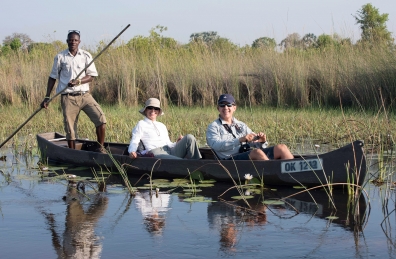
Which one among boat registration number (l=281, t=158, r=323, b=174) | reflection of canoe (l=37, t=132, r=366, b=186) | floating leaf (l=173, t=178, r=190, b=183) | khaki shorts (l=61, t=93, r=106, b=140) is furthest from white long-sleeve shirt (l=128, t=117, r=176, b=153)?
boat registration number (l=281, t=158, r=323, b=174)

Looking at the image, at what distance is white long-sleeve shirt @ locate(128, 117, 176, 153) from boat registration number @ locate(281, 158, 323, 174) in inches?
72.8

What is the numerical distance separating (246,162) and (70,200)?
1.85 metres

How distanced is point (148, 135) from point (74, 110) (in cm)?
188

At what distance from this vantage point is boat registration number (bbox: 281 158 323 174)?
7023mm

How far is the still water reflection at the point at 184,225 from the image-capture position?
500cm

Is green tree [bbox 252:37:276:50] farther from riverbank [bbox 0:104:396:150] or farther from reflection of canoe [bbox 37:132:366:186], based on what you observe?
reflection of canoe [bbox 37:132:366:186]

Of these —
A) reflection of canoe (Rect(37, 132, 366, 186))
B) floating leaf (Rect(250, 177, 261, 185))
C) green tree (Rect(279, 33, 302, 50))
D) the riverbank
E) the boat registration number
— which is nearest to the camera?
reflection of canoe (Rect(37, 132, 366, 186))

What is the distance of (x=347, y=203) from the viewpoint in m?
6.51

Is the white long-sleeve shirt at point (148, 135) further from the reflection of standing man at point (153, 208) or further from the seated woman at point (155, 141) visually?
the reflection of standing man at point (153, 208)

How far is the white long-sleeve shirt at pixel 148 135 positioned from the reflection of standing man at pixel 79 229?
4.32ft

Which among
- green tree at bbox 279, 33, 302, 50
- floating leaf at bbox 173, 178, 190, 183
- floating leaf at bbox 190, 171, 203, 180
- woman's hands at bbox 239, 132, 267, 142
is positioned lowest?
floating leaf at bbox 173, 178, 190, 183

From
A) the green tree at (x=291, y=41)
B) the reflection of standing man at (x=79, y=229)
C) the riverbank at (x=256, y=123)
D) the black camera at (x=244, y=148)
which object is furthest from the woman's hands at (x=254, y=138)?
the green tree at (x=291, y=41)

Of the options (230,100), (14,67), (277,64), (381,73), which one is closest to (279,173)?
(230,100)

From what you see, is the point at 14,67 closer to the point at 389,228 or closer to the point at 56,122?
the point at 56,122
